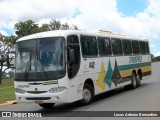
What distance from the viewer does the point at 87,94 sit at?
632 inches

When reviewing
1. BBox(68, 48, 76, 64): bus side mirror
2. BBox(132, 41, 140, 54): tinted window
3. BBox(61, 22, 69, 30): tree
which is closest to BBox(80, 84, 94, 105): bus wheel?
BBox(68, 48, 76, 64): bus side mirror

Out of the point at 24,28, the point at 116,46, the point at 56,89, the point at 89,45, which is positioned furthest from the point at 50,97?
the point at 24,28

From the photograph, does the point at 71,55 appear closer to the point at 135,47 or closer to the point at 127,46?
the point at 127,46

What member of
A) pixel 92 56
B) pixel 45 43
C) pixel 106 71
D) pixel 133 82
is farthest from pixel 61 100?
pixel 133 82

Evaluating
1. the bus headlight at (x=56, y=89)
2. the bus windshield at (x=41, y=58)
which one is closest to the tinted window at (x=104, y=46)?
the bus windshield at (x=41, y=58)

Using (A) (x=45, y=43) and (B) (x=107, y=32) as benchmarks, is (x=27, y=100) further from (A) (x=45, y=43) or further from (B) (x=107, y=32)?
(B) (x=107, y=32)

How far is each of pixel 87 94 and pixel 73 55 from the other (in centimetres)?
208

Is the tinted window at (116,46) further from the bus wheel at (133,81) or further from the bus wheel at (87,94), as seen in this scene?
the bus wheel at (87,94)

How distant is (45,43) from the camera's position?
14.6 metres

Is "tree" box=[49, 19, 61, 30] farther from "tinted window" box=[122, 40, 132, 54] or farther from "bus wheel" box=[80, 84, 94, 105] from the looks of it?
"bus wheel" box=[80, 84, 94, 105]

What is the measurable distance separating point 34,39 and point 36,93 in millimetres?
2071

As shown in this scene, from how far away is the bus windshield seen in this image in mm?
14172

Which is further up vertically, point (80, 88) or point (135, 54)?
point (135, 54)

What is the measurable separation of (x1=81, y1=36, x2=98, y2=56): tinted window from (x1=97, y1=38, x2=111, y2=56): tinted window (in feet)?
1.67
